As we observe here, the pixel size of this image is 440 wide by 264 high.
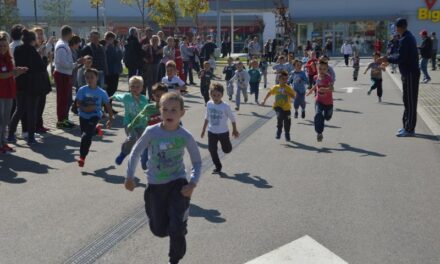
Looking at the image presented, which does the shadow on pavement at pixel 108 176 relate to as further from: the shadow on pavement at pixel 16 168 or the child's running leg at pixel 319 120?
the child's running leg at pixel 319 120

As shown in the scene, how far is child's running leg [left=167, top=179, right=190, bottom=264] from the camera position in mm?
4766

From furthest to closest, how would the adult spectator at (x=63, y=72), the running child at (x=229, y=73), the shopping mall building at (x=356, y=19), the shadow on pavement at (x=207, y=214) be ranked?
the shopping mall building at (x=356, y=19), the running child at (x=229, y=73), the adult spectator at (x=63, y=72), the shadow on pavement at (x=207, y=214)

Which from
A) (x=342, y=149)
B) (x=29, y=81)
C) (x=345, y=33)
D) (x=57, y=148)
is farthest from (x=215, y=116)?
A: (x=345, y=33)

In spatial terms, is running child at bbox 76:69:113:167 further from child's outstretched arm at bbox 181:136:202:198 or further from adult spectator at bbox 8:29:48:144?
child's outstretched arm at bbox 181:136:202:198

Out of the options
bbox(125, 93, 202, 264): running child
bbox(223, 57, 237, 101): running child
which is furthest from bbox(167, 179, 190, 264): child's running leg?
bbox(223, 57, 237, 101): running child

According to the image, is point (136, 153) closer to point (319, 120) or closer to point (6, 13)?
point (319, 120)

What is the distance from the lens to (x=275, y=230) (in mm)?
5949

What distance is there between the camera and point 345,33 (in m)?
59.5

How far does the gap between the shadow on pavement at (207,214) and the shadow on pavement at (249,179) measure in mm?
1313

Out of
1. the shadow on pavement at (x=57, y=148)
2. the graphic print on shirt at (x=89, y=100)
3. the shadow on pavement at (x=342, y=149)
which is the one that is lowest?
the shadow on pavement at (x=57, y=148)

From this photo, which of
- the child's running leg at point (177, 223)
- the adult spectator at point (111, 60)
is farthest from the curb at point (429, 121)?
the child's running leg at point (177, 223)

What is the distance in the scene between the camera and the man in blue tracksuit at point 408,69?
11992 mm

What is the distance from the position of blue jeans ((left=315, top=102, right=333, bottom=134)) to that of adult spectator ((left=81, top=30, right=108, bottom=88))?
5817 mm

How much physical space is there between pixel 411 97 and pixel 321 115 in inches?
80.2
